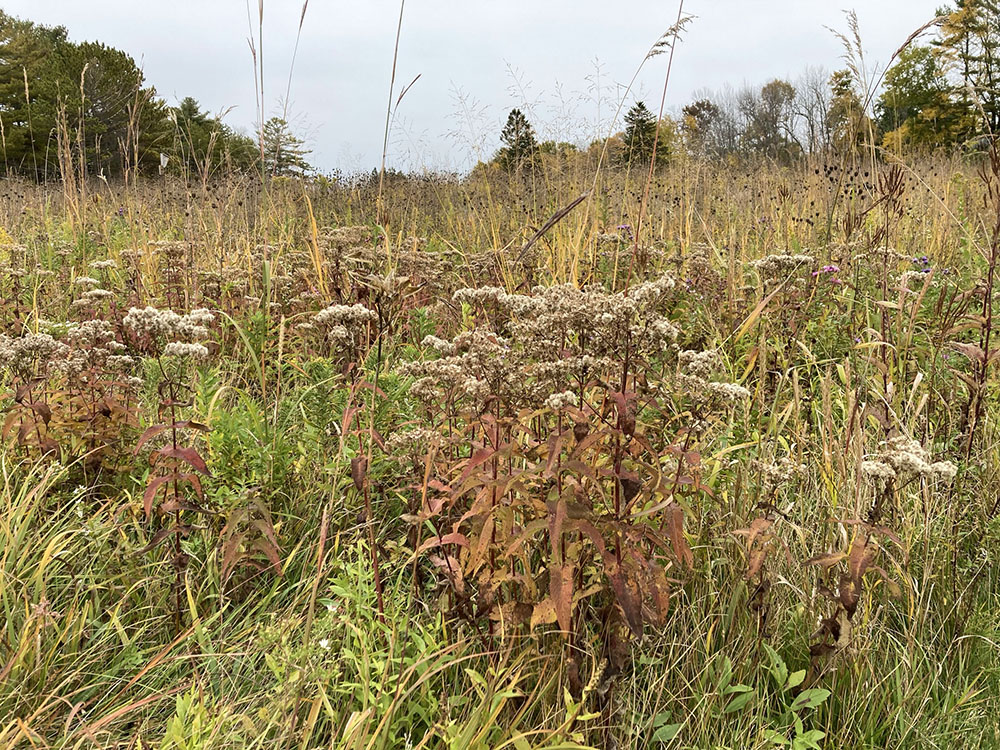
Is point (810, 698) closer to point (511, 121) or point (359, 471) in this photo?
point (359, 471)

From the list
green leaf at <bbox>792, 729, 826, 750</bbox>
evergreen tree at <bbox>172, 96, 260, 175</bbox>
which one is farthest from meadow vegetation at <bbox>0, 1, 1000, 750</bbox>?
evergreen tree at <bbox>172, 96, 260, 175</bbox>

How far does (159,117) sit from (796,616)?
36.6m

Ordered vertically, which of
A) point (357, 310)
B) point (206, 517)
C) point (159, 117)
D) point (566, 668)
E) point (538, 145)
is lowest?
point (566, 668)

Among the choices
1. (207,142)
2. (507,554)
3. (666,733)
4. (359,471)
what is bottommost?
(666,733)

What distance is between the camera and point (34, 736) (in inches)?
58.2

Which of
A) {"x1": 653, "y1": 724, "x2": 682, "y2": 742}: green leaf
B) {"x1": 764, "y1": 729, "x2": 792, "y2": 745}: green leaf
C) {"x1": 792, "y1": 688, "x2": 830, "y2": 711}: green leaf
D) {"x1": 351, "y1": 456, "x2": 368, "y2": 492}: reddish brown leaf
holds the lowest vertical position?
{"x1": 653, "y1": 724, "x2": 682, "y2": 742}: green leaf

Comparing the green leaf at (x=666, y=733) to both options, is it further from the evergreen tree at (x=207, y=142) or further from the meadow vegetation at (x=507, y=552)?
the evergreen tree at (x=207, y=142)

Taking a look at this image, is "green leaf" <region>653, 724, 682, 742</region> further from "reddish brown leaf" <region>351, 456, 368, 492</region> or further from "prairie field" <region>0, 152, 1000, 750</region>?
"reddish brown leaf" <region>351, 456, 368, 492</region>

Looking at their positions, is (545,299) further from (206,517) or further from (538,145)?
(538,145)

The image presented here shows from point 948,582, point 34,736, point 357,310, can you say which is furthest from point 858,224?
point 34,736

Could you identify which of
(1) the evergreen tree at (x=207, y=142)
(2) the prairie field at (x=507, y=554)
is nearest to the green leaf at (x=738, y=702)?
(2) the prairie field at (x=507, y=554)

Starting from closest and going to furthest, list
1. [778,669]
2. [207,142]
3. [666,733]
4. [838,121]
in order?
1. [666,733]
2. [778,669]
3. [838,121]
4. [207,142]

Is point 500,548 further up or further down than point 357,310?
further down

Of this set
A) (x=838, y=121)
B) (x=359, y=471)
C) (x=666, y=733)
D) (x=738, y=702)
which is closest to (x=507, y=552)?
(x=359, y=471)
